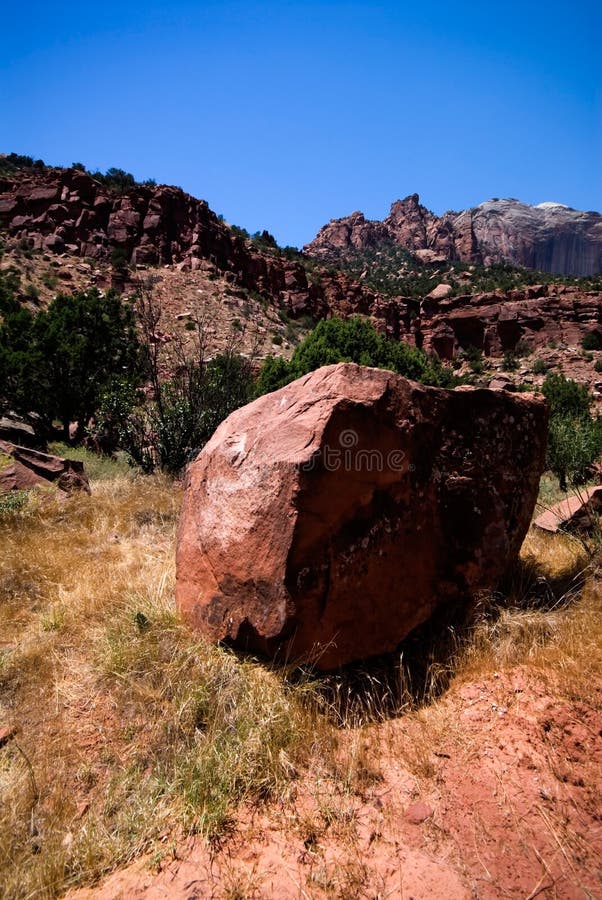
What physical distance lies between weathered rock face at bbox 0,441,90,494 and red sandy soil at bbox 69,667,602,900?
5558mm

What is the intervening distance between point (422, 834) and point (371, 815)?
0.21 meters

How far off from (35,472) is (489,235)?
109m

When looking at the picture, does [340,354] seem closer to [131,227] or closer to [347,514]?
[347,514]

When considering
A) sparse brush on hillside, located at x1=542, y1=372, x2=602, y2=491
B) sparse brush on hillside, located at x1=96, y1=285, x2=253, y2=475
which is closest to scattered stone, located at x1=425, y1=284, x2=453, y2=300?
sparse brush on hillside, located at x1=542, y1=372, x2=602, y2=491

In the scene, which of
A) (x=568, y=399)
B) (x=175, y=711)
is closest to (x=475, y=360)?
(x=568, y=399)

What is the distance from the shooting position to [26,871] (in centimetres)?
170

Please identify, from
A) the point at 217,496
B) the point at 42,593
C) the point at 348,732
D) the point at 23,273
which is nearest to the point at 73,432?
the point at 42,593

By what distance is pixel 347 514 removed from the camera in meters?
2.68

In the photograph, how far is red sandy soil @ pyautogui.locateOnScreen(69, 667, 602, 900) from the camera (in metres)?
1.64

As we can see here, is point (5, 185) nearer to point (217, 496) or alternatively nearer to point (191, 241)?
point (191, 241)

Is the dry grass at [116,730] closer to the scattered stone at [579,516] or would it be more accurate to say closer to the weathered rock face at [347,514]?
the weathered rock face at [347,514]

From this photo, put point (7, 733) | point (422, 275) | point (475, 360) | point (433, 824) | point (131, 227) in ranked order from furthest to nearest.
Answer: point (422, 275) < point (475, 360) < point (131, 227) < point (7, 733) < point (433, 824)

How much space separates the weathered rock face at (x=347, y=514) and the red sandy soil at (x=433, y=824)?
625 millimetres

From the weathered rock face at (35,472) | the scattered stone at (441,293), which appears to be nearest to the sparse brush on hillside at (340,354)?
the weathered rock face at (35,472)
